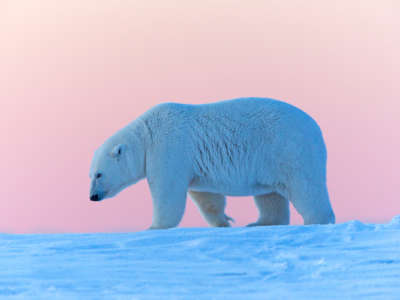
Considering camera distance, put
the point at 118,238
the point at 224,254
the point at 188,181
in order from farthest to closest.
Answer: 1. the point at 188,181
2. the point at 118,238
3. the point at 224,254

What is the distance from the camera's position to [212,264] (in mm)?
5242

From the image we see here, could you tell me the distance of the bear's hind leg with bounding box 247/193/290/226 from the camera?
35.5ft

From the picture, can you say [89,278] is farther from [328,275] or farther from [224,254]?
[328,275]

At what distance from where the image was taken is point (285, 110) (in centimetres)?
1010

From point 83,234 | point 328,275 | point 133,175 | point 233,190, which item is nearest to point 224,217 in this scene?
point 233,190

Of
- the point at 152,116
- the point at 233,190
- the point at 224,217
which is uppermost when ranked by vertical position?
the point at 152,116

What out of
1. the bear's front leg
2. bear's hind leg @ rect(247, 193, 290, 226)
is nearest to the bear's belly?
the bear's front leg

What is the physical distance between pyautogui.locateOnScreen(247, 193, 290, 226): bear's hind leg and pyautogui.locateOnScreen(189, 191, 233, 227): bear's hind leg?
59 centimetres

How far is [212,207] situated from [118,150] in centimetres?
231

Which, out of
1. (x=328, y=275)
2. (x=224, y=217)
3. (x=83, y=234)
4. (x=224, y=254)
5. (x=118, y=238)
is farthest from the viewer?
(x=224, y=217)

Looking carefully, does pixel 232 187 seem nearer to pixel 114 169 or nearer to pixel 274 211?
pixel 274 211

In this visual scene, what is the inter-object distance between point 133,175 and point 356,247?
5.13 m

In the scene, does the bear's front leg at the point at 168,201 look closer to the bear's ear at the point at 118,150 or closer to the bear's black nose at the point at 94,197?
the bear's ear at the point at 118,150

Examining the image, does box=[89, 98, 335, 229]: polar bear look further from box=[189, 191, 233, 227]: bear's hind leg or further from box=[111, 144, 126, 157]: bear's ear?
box=[189, 191, 233, 227]: bear's hind leg
